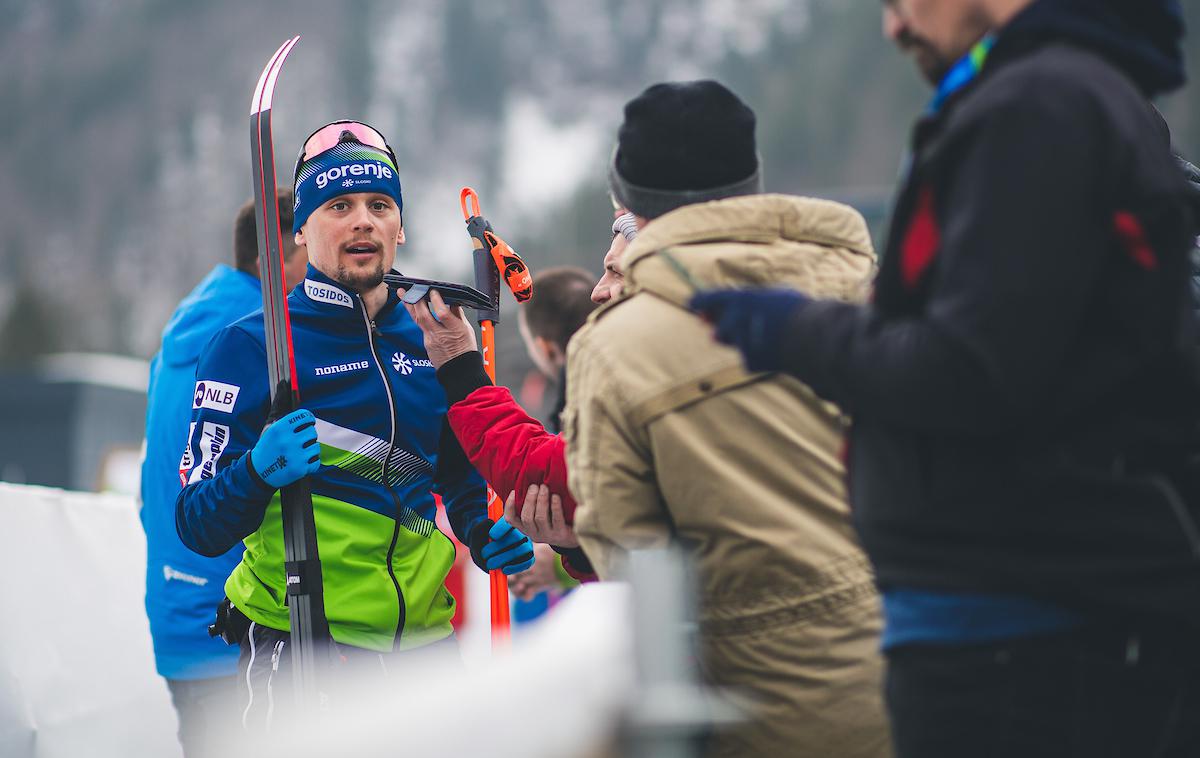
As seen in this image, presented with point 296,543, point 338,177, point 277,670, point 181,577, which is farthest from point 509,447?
point 181,577

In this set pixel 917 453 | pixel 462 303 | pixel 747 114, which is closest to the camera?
pixel 917 453

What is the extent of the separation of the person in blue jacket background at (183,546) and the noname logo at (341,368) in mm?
1174

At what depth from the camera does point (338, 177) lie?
138 inches

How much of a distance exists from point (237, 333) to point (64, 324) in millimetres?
66709

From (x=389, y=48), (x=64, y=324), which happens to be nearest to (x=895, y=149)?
(x=64, y=324)

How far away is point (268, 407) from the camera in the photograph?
3.36 meters

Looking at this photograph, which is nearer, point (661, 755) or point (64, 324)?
point (661, 755)

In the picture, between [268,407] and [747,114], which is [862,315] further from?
[268,407]

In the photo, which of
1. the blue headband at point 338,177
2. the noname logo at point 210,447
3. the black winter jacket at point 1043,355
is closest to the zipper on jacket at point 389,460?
the blue headband at point 338,177

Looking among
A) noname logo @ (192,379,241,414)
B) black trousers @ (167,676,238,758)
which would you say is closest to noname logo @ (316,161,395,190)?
noname logo @ (192,379,241,414)

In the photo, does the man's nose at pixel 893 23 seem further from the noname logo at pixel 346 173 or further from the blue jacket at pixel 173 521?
the blue jacket at pixel 173 521

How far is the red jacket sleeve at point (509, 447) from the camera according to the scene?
2832 millimetres

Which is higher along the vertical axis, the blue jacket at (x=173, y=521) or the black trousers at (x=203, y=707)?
the blue jacket at (x=173, y=521)

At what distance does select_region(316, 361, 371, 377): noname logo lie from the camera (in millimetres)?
3352
